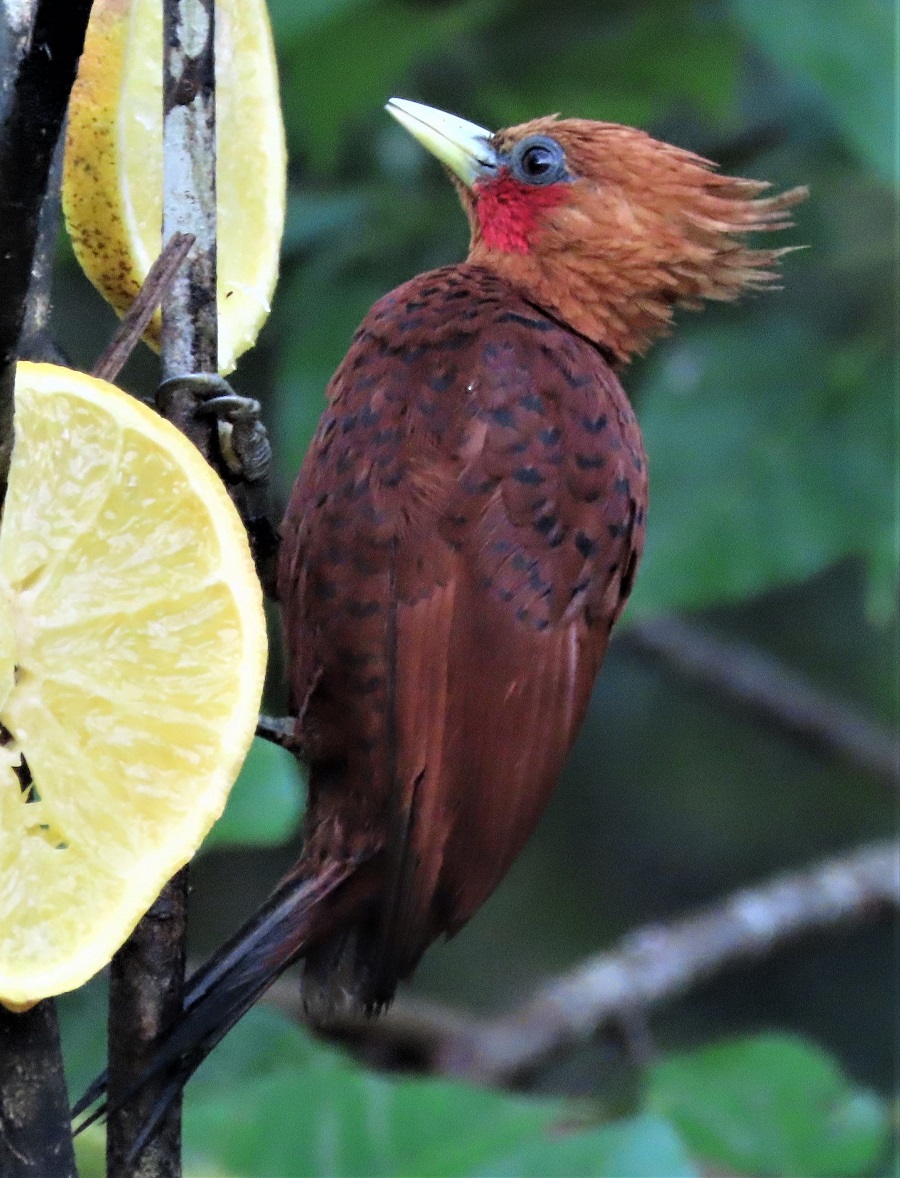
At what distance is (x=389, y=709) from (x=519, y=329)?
1.35ft

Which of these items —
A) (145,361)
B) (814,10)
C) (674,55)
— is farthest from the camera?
(145,361)

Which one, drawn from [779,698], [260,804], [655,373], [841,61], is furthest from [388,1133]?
[779,698]

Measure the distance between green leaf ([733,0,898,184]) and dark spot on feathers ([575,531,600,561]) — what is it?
83cm

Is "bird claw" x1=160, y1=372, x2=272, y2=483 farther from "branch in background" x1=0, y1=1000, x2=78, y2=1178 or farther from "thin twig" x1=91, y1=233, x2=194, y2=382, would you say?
"branch in background" x1=0, y1=1000, x2=78, y2=1178

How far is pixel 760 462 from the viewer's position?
238cm

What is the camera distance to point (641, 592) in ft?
7.14

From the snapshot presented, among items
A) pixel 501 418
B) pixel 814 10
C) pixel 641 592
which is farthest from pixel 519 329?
pixel 814 10

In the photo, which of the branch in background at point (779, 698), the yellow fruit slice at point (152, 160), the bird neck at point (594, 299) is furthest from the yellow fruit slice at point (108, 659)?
the branch in background at point (779, 698)

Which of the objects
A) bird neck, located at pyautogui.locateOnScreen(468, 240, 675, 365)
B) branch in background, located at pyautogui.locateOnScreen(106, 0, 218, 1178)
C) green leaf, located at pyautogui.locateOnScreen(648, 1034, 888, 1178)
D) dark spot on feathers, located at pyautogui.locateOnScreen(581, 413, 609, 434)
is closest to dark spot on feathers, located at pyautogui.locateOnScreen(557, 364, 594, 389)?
dark spot on feathers, located at pyautogui.locateOnScreen(581, 413, 609, 434)

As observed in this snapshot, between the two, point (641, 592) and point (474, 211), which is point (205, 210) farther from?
point (641, 592)

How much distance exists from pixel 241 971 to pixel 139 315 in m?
0.49

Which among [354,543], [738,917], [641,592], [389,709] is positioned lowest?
[738,917]

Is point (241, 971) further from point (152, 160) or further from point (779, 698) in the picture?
point (779, 698)

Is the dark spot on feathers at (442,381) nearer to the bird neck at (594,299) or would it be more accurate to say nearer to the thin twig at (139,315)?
the bird neck at (594,299)
